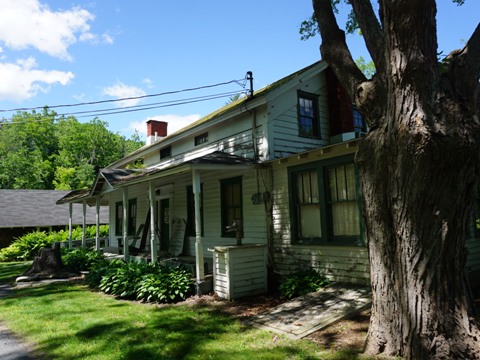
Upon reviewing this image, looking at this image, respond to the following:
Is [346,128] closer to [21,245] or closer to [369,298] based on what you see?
[369,298]

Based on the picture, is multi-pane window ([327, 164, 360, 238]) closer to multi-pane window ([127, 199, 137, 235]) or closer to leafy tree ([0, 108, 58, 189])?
multi-pane window ([127, 199, 137, 235])

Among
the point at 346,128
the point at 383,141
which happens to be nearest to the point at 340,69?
the point at 383,141

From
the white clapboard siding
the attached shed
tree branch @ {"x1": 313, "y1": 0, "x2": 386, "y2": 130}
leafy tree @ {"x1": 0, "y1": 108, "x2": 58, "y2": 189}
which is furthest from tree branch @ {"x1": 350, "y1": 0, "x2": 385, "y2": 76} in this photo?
leafy tree @ {"x1": 0, "y1": 108, "x2": 58, "y2": 189}

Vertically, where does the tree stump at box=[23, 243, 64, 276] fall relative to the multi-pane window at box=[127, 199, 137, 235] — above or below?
below

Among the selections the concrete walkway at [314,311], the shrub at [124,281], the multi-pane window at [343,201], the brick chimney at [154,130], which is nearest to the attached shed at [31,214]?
the brick chimney at [154,130]

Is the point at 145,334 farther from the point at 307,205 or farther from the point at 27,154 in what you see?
the point at 27,154

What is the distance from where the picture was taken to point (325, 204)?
8.12 meters

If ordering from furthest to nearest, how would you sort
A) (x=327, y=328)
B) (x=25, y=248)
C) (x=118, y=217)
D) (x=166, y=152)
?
(x=25, y=248) → (x=118, y=217) → (x=166, y=152) → (x=327, y=328)

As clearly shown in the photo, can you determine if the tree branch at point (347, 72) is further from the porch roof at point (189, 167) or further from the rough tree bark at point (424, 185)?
the porch roof at point (189, 167)

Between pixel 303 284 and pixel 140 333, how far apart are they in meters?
3.55

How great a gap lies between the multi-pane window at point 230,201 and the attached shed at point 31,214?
18983 mm

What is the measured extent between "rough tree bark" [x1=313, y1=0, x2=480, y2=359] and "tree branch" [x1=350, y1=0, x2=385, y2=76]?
319 mm

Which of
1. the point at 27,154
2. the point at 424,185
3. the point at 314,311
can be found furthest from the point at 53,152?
the point at 424,185

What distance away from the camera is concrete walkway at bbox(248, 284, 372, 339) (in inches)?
227
